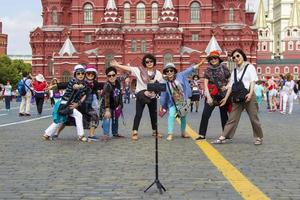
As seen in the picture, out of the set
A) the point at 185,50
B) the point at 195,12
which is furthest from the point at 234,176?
the point at 195,12

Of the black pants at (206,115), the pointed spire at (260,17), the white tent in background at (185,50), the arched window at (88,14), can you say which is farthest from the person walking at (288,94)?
the pointed spire at (260,17)

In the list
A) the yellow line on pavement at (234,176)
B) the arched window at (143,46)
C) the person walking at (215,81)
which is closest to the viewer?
the yellow line on pavement at (234,176)

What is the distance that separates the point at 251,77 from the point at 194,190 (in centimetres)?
497

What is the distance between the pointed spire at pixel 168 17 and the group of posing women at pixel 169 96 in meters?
63.1

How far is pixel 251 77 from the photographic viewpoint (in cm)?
1132

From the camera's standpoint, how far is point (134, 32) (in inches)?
3044

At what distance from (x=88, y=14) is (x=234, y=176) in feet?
240

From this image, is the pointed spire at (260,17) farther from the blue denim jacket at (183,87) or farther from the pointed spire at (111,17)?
the blue denim jacket at (183,87)

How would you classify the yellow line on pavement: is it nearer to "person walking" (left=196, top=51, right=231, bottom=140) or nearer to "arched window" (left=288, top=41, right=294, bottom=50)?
"person walking" (left=196, top=51, right=231, bottom=140)

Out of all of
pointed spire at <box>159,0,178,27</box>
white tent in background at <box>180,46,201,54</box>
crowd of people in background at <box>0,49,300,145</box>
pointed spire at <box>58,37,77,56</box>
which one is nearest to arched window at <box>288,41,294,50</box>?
white tent in background at <box>180,46,201,54</box>

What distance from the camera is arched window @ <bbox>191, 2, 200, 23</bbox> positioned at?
77.9 metres

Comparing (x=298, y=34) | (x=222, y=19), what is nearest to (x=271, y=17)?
(x=298, y=34)

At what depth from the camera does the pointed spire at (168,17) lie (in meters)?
75.6

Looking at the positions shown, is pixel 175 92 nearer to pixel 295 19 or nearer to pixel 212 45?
pixel 212 45
